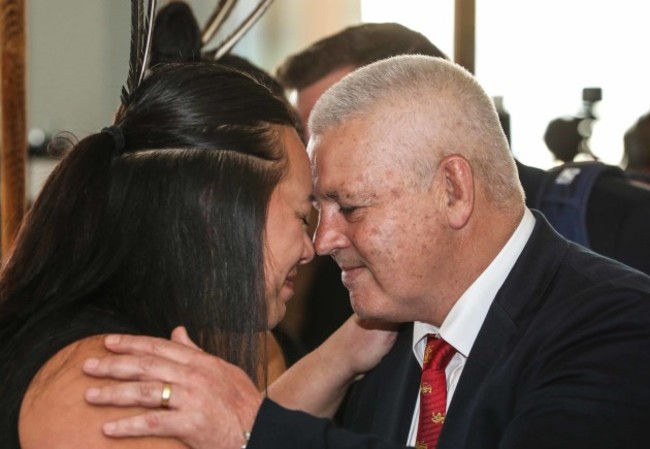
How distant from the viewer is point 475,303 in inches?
72.5

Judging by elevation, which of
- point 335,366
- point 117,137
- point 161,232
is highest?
point 117,137

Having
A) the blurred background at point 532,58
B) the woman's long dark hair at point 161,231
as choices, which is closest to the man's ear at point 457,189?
the woman's long dark hair at point 161,231

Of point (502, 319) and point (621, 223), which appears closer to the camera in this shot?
point (502, 319)

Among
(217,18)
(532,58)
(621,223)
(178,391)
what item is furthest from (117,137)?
(532,58)

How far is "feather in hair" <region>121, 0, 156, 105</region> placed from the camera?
169 centimetres

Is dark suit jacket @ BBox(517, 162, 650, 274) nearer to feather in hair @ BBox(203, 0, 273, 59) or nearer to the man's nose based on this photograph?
the man's nose

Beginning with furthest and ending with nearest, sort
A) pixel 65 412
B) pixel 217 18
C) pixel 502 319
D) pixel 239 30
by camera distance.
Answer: pixel 217 18
pixel 239 30
pixel 502 319
pixel 65 412

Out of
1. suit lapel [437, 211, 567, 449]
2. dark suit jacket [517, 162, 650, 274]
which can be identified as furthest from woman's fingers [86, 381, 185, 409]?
dark suit jacket [517, 162, 650, 274]

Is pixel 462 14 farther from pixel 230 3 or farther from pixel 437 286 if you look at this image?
pixel 437 286

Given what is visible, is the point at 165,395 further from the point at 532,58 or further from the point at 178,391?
the point at 532,58

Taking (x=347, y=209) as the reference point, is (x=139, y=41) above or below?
above

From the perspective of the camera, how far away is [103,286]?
58.7 inches

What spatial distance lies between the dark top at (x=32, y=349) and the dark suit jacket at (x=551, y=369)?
26 centimetres

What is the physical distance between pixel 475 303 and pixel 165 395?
62cm
